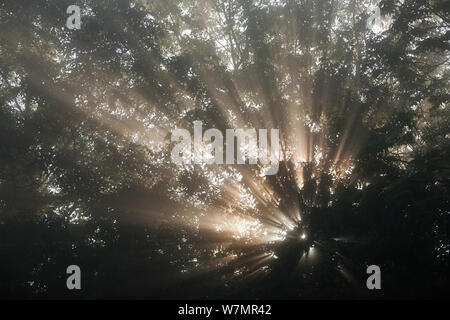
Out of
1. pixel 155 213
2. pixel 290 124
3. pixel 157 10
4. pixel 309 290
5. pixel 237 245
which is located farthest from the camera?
pixel 157 10

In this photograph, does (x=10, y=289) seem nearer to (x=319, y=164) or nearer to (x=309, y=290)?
(x=309, y=290)

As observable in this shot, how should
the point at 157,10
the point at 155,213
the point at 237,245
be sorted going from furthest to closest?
the point at 157,10 < the point at 155,213 < the point at 237,245

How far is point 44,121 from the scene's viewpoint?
12.6 meters

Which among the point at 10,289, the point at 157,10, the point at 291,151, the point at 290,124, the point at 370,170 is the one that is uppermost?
the point at 157,10

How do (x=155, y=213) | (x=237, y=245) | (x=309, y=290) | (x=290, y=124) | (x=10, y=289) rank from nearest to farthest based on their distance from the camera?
(x=309, y=290) → (x=10, y=289) → (x=237, y=245) → (x=155, y=213) → (x=290, y=124)

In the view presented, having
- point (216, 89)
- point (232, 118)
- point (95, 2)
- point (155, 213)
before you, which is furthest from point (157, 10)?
point (155, 213)

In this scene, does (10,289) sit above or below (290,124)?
below

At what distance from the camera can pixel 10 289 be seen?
10727 mm

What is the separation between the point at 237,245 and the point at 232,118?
4939 mm

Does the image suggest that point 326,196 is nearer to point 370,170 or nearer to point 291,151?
point 370,170

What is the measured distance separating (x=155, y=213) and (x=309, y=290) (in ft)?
18.9

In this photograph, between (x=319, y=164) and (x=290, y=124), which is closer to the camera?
(x=319, y=164)

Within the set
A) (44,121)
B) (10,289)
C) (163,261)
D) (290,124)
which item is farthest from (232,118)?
(10,289)

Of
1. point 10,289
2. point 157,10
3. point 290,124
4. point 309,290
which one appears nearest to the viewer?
point 309,290
